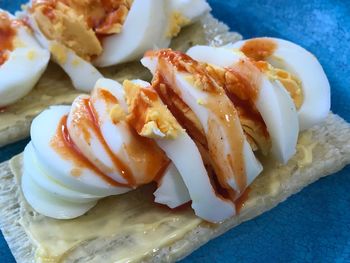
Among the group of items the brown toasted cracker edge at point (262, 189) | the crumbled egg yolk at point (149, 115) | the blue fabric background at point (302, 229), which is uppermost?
the crumbled egg yolk at point (149, 115)

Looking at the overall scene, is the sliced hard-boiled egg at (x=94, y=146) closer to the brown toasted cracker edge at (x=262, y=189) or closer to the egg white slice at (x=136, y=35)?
the brown toasted cracker edge at (x=262, y=189)

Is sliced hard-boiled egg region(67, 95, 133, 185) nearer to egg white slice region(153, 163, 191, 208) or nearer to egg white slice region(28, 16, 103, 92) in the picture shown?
egg white slice region(153, 163, 191, 208)

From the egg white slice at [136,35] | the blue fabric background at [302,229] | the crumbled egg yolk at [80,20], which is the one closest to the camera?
the blue fabric background at [302,229]

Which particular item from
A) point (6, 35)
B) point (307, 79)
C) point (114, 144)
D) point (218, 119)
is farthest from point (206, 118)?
point (6, 35)

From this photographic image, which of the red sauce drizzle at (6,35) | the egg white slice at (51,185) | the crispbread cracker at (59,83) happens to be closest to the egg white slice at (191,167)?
the egg white slice at (51,185)

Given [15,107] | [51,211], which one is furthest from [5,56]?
[51,211]

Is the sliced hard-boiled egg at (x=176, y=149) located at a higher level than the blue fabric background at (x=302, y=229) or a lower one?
higher
